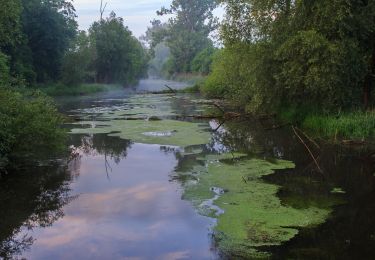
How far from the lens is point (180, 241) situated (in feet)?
26.1

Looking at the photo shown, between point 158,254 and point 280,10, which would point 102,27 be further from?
point 158,254

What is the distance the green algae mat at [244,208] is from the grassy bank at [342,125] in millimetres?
4478

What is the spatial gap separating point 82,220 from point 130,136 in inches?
384

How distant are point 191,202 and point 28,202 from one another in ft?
12.7

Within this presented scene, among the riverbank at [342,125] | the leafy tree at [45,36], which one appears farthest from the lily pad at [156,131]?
the leafy tree at [45,36]

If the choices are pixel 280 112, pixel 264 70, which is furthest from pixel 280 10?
pixel 280 112

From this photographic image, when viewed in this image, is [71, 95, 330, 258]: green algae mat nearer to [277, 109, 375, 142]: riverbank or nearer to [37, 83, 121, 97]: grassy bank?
[277, 109, 375, 142]: riverbank

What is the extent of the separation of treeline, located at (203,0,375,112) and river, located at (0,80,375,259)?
3.10 metres

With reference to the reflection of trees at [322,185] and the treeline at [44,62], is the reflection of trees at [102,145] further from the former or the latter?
the reflection of trees at [322,185]

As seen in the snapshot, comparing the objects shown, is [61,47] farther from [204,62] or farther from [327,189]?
[327,189]

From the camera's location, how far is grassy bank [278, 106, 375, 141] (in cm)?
1634

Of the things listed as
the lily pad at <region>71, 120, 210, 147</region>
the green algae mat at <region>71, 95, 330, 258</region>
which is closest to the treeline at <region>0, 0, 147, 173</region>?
the lily pad at <region>71, 120, 210, 147</region>

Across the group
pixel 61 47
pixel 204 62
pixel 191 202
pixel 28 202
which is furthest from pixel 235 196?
pixel 204 62

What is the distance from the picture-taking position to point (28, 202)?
10164 millimetres
